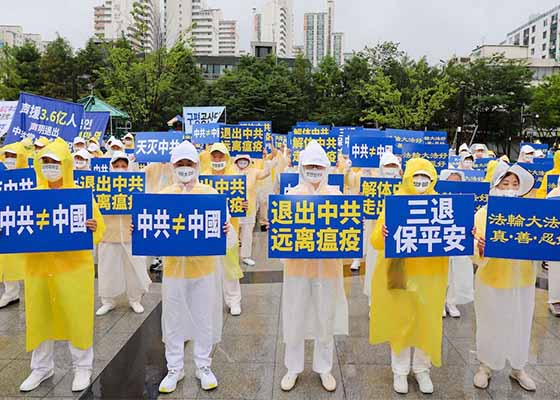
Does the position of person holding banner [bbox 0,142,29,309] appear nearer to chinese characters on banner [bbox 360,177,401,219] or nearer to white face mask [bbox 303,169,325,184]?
white face mask [bbox 303,169,325,184]

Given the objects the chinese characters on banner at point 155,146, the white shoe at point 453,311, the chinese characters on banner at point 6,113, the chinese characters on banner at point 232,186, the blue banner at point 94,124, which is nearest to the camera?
the chinese characters on banner at point 232,186

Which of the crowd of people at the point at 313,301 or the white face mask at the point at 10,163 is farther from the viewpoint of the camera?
the white face mask at the point at 10,163

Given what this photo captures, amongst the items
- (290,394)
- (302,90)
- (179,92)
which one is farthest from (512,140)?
(290,394)

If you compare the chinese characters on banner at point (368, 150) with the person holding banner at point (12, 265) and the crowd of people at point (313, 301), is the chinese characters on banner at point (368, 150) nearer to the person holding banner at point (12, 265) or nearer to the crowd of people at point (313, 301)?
the crowd of people at point (313, 301)

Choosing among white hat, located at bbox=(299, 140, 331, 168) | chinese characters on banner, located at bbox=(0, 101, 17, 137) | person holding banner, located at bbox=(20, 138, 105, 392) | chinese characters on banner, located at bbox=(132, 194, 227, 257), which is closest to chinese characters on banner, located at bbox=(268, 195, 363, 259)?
white hat, located at bbox=(299, 140, 331, 168)

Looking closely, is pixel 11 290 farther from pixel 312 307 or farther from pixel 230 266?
pixel 312 307

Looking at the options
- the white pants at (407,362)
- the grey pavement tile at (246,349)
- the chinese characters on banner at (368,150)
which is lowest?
the grey pavement tile at (246,349)

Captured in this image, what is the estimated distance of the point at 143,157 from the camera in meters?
7.53

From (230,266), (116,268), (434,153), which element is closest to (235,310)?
(230,266)

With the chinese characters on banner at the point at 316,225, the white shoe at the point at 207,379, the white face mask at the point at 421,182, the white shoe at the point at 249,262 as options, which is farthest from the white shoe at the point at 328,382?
the white shoe at the point at 249,262

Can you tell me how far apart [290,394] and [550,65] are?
68.7m

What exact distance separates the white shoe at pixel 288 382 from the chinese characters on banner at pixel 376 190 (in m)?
2.67

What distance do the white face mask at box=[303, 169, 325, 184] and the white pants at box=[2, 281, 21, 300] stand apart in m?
4.37

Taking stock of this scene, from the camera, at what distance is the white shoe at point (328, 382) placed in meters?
4.23
